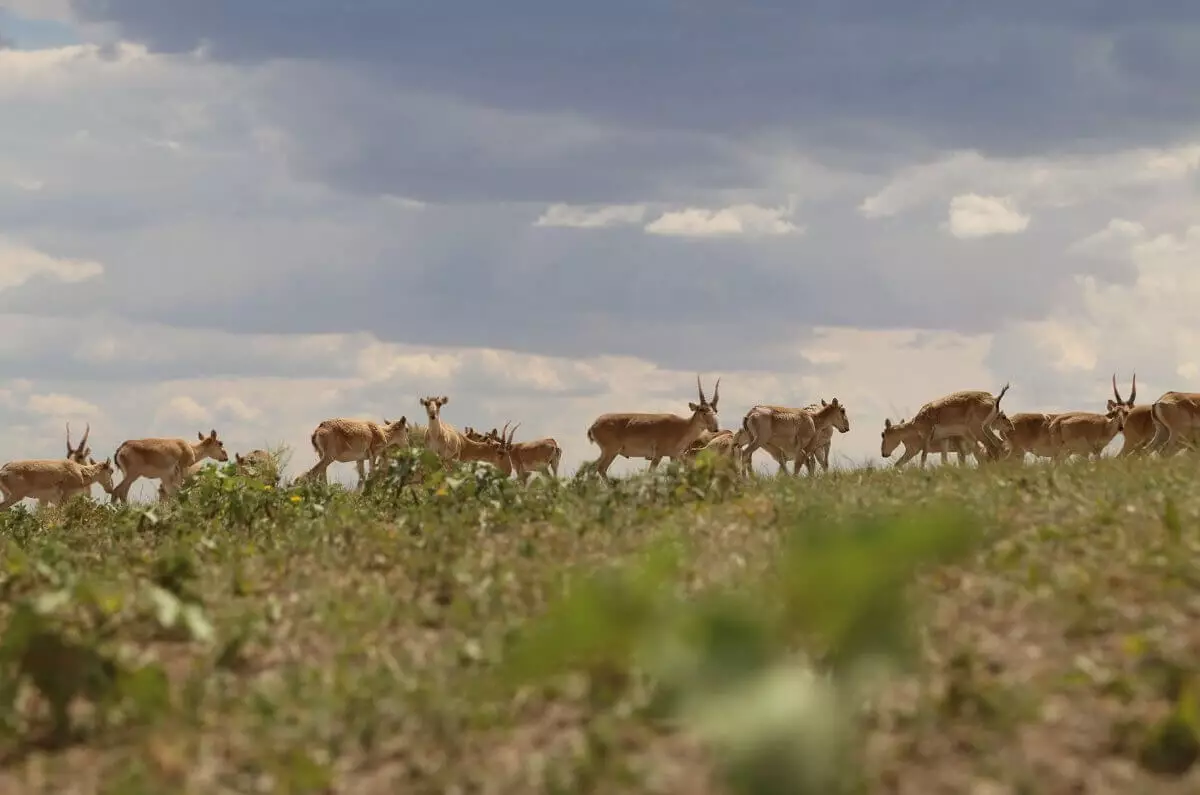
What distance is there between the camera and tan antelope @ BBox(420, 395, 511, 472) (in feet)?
113

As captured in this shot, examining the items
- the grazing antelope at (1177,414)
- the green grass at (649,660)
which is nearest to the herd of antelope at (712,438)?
the grazing antelope at (1177,414)

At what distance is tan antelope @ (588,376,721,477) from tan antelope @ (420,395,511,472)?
99.5 inches

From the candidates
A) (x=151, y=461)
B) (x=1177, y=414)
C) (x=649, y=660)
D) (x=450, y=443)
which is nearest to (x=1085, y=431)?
(x=1177, y=414)

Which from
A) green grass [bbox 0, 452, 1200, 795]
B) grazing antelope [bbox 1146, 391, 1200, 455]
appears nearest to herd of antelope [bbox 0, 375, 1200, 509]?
grazing antelope [bbox 1146, 391, 1200, 455]

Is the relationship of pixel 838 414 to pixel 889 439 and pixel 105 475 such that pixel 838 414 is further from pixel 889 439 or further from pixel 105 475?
pixel 105 475

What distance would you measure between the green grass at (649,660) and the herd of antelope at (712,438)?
22.0 metres

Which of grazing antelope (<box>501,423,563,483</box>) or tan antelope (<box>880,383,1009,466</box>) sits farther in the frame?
grazing antelope (<box>501,423,563,483</box>)

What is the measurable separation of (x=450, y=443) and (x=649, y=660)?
30.7 m

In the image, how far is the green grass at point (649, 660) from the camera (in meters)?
4.07

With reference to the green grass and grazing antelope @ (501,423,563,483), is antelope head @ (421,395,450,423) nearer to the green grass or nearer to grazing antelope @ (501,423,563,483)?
grazing antelope @ (501,423,563,483)

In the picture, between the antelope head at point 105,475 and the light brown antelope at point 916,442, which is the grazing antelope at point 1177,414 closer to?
the light brown antelope at point 916,442

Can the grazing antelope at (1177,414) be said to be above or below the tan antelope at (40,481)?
above

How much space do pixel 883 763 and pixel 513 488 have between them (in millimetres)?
7627

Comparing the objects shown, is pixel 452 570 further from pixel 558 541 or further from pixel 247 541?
pixel 247 541
